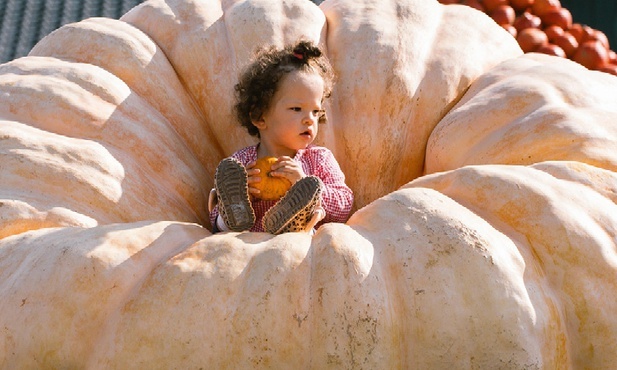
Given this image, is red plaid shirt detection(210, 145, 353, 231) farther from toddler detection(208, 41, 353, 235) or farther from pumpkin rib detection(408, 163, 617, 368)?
pumpkin rib detection(408, 163, 617, 368)

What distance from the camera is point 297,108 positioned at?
2018mm

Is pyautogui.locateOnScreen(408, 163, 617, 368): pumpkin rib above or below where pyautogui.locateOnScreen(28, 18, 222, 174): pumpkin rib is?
above

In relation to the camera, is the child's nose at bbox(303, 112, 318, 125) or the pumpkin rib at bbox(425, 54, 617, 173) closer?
the pumpkin rib at bbox(425, 54, 617, 173)

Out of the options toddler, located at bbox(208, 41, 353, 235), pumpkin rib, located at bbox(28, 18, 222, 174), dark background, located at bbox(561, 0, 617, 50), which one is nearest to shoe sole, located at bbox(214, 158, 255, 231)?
toddler, located at bbox(208, 41, 353, 235)

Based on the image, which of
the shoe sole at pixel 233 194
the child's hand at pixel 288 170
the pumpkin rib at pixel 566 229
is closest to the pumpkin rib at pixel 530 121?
the pumpkin rib at pixel 566 229

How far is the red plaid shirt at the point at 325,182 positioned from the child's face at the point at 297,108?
1.7 inches

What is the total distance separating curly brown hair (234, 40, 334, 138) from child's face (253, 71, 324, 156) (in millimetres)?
17

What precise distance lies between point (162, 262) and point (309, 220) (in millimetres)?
344

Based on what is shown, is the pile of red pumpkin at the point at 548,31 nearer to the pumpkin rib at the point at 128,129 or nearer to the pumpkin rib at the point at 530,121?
the pumpkin rib at the point at 530,121

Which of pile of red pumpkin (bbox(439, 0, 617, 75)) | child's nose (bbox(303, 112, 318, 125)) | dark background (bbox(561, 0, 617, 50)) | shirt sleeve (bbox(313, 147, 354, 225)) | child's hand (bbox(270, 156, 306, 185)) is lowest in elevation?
dark background (bbox(561, 0, 617, 50))

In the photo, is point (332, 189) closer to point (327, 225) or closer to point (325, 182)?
point (325, 182)

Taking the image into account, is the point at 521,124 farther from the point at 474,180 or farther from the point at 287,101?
the point at 287,101

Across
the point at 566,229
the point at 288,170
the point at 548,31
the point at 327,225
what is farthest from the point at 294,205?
the point at 548,31

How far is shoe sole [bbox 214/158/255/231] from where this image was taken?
1.76 meters
